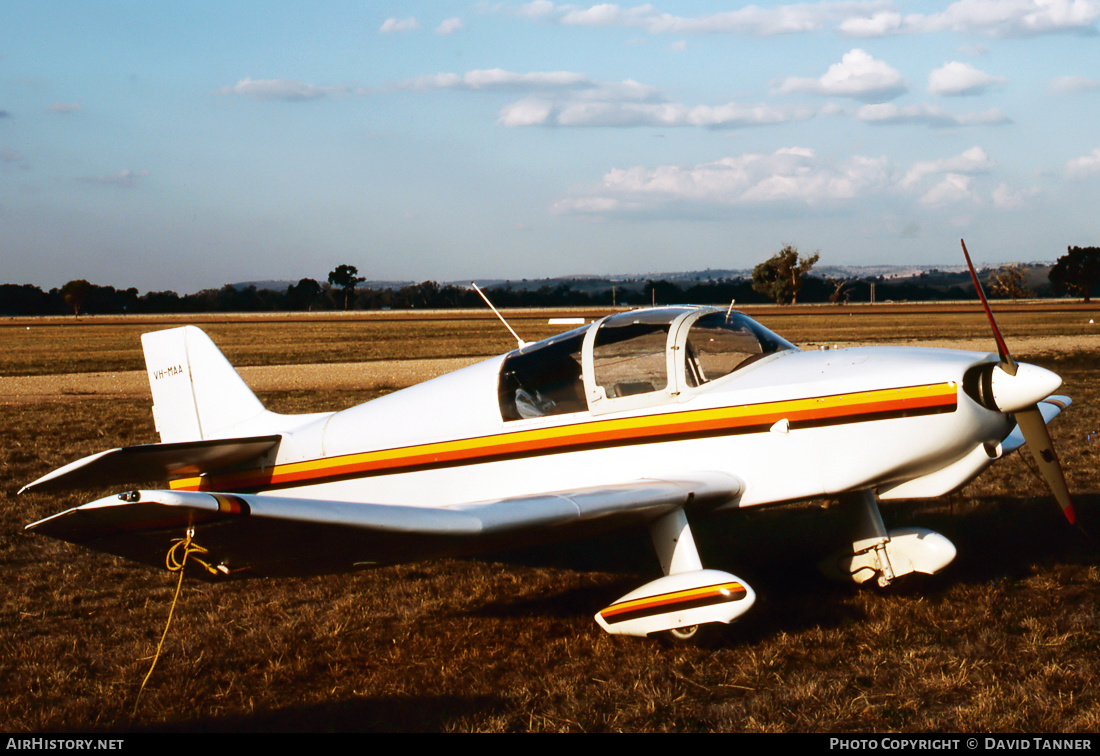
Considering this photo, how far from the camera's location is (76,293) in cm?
10762

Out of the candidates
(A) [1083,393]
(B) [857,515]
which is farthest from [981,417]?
(A) [1083,393]

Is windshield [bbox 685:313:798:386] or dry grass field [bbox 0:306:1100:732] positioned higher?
windshield [bbox 685:313:798:386]

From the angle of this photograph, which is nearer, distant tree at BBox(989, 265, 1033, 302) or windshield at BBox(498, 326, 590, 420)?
windshield at BBox(498, 326, 590, 420)

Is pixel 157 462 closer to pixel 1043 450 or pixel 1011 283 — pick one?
pixel 1043 450

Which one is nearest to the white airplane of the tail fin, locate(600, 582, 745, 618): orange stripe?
locate(600, 582, 745, 618): orange stripe

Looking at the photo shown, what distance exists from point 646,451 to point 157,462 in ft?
11.2

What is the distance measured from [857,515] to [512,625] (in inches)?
99.9

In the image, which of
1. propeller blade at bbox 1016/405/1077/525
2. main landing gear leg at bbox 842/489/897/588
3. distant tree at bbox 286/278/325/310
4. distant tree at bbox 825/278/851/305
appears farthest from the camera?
distant tree at bbox 286/278/325/310

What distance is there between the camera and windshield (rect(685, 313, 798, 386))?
566 centimetres

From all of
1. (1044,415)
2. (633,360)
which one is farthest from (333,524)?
(1044,415)

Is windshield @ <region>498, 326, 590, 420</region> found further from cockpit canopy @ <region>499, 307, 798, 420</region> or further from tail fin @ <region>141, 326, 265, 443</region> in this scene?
tail fin @ <region>141, 326, 265, 443</region>

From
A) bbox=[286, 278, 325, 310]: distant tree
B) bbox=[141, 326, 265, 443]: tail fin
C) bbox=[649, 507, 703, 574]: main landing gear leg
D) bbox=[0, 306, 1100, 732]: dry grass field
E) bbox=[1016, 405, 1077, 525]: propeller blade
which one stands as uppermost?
bbox=[286, 278, 325, 310]: distant tree

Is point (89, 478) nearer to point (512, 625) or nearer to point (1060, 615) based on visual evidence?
point (512, 625)

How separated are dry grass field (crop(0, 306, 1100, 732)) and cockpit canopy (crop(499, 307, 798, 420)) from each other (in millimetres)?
1512
